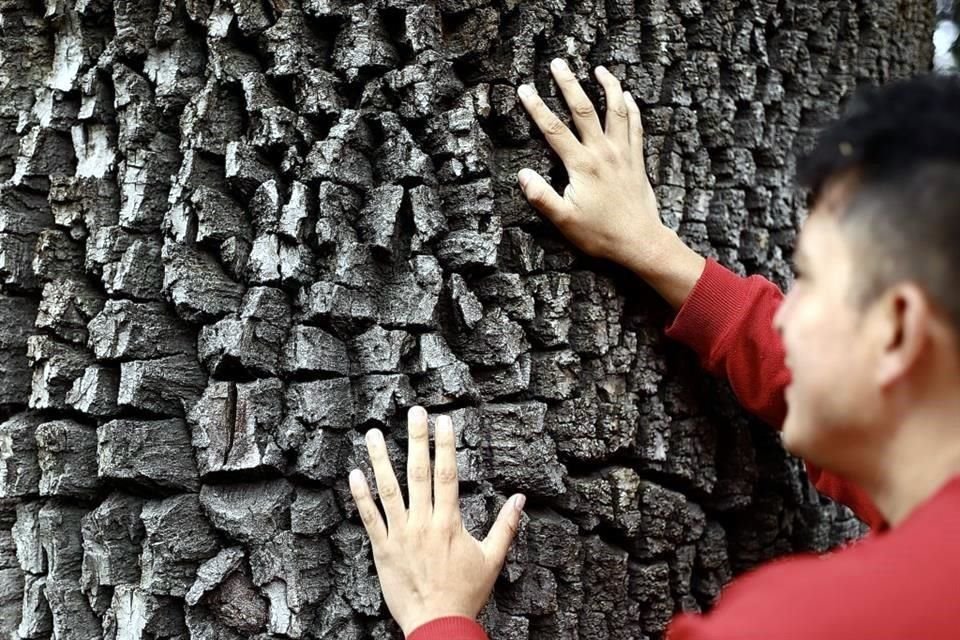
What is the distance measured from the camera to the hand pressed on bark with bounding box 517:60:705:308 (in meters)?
1.57

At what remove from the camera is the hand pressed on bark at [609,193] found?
1.57 metres

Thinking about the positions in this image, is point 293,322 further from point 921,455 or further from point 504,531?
point 921,455

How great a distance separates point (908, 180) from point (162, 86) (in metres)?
1.18

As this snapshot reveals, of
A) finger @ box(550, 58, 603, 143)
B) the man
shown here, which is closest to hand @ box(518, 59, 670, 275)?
finger @ box(550, 58, 603, 143)

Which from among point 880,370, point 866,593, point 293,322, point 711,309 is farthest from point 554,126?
point 866,593

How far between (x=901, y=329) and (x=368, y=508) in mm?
808

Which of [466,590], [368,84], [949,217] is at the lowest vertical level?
[466,590]

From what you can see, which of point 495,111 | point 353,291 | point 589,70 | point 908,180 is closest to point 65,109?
point 353,291

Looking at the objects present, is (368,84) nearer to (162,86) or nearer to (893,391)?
(162,86)

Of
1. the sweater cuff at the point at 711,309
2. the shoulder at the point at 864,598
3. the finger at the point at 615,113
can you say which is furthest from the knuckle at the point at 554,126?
Result: the shoulder at the point at 864,598

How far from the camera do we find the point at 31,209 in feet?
5.31

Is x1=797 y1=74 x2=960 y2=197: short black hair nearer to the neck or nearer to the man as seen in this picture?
the man

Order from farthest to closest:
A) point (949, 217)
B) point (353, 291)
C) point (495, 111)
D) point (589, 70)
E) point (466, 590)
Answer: point (589, 70)
point (495, 111)
point (353, 291)
point (466, 590)
point (949, 217)

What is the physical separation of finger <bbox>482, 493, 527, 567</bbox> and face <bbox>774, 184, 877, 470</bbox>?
52 cm
